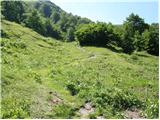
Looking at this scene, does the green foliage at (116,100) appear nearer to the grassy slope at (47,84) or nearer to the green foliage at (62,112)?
the grassy slope at (47,84)

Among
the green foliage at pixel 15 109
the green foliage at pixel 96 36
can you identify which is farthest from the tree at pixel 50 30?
the green foliage at pixel 15 109

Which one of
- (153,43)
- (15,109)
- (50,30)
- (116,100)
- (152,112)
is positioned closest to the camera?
(15,109)

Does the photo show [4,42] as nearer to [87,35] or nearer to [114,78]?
[114,78]

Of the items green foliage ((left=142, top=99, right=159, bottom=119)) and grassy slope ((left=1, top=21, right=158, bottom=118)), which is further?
green foliage ((left=142, top=99, right=159, bottom=119))

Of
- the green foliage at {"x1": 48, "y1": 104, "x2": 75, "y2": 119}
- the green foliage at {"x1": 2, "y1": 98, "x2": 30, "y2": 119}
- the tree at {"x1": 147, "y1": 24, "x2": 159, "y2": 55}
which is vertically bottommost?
the green foliage at {"x1": 48, "y1": 104, "x2": 75, "y2": 119}

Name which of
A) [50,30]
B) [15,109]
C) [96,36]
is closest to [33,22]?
[96,36]

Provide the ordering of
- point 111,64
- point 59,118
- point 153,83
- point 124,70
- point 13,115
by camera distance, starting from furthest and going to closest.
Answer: point 111,64
point 124,70
point 153,83
point 59,118
point 13,115

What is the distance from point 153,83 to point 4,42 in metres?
16.8

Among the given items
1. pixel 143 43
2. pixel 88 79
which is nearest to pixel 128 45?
pixel 143 43

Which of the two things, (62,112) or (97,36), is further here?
(97,36)

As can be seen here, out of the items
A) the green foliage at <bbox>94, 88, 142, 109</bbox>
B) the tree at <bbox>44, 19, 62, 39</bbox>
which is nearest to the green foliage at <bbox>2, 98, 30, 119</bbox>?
the green foliage at <bbox>94, 88, 142, 109</bbox>

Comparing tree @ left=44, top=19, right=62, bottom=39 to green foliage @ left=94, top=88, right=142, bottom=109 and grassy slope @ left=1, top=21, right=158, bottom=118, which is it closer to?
grassy slope @ left=1, top=21, right=158, bottom=118

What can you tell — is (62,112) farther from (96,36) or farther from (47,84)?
(96,36)

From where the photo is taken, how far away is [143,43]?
7269 cm
